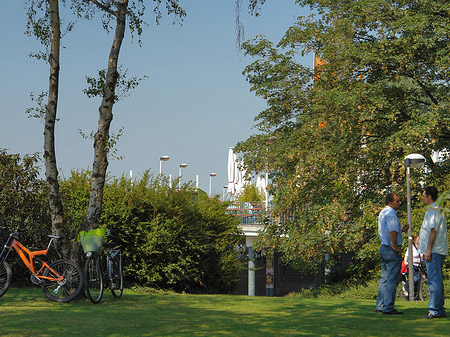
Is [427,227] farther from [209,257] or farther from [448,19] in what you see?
[448,19]

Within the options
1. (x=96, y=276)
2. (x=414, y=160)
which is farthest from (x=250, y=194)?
(x=96, y=276)

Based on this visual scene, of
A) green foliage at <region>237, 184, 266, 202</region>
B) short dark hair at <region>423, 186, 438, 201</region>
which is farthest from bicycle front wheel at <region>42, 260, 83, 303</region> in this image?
green foliage at <region>237, 184, 266, 202</region>

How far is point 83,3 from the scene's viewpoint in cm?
1256

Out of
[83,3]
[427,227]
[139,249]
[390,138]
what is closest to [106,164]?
[83,3]

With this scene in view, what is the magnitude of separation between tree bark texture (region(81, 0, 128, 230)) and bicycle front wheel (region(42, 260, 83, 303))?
82 cm

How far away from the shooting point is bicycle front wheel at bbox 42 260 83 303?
10883 mm

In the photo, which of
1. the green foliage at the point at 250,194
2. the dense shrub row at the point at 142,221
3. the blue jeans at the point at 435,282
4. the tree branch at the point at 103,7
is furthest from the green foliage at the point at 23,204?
the green foliage at the point at 250,194

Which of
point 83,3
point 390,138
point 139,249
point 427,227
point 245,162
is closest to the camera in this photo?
point 427,227

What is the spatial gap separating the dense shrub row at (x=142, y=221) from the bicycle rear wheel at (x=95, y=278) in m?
5.26

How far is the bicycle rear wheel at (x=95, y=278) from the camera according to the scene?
11.0m

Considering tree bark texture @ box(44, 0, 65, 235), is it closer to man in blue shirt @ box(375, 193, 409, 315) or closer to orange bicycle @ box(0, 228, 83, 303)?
orange bicycle @ box(0, 228, 83, 303)

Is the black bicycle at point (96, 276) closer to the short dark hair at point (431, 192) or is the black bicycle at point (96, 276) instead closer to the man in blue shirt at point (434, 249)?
the man in blue shirt at point (434, 249)

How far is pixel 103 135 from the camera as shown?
11617mm

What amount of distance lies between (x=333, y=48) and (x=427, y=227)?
1601 centimetres
